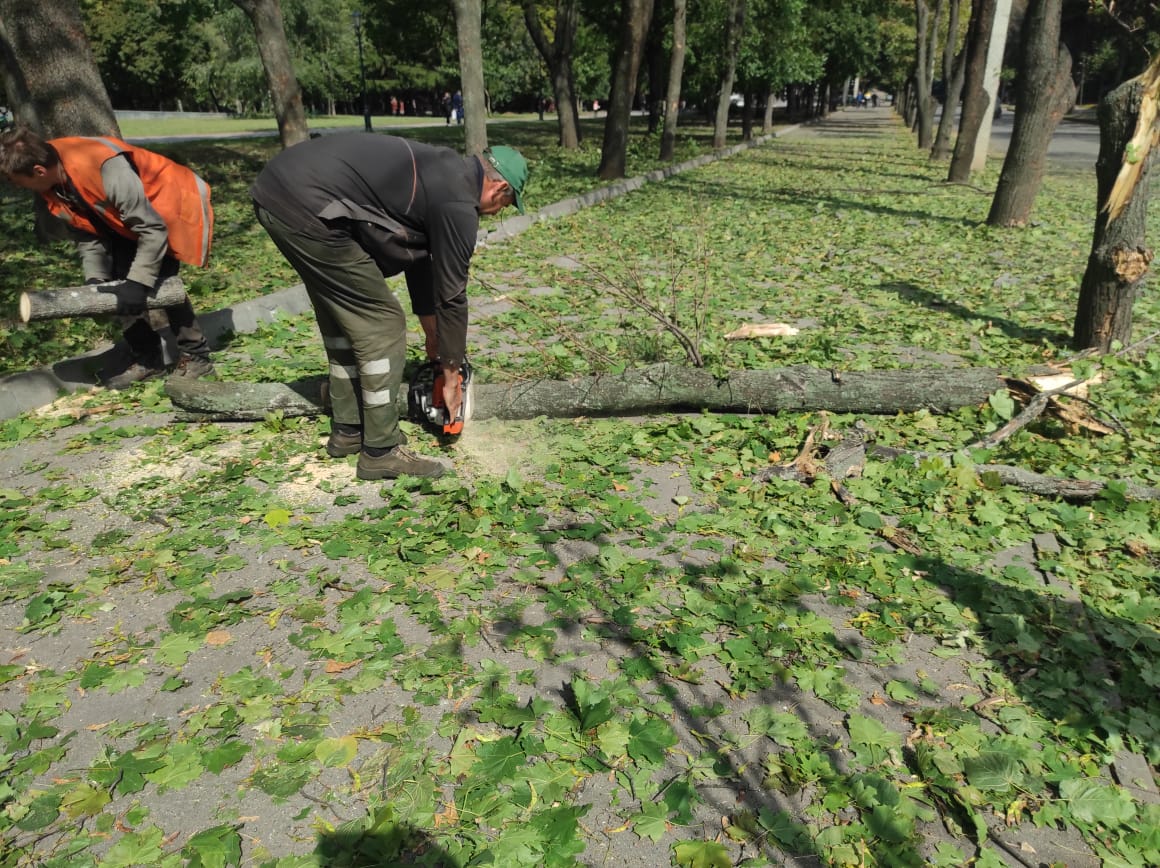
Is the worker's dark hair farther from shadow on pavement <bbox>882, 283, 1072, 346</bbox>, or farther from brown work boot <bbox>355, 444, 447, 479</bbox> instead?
shadow on pavement <bbox>882, 283, 1072, 346</bbox>

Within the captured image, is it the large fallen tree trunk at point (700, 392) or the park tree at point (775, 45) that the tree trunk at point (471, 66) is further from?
the park tree at point (775, 45)

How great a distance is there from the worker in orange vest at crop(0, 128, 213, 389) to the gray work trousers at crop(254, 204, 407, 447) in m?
1.35

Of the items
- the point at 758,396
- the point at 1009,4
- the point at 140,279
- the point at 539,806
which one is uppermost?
the point at 1009,4

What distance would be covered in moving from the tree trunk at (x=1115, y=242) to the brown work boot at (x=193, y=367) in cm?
673

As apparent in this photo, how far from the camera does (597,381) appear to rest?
5016mm

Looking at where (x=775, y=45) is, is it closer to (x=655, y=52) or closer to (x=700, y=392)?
A: (x=655, y=52)

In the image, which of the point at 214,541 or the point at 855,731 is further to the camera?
the point at 214,541

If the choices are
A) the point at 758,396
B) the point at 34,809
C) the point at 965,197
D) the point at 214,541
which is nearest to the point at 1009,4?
the point at 965,197

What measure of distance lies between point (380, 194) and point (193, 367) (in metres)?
2.82

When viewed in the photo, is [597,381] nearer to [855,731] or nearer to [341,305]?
[341,305]

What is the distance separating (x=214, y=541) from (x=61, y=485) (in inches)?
49.1

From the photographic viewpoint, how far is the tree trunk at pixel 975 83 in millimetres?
15656

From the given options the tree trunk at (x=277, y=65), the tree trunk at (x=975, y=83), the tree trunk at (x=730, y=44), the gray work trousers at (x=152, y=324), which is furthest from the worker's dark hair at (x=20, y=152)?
the tree trunk at (x=730, y=44)

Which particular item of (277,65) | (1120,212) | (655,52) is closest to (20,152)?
(1120,212)
